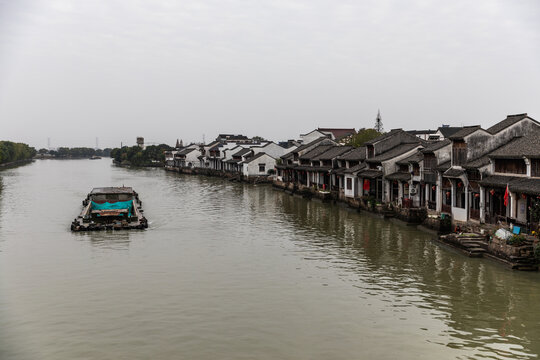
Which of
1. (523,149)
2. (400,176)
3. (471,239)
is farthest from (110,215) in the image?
(523,149)

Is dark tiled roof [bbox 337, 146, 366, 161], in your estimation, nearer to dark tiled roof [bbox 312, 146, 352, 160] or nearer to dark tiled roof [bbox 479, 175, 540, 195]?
dark tiled roof [bbox 312, 146, 352, 160]

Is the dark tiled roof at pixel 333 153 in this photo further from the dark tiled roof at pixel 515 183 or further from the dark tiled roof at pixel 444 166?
the dark tiled roof at pixel 515 183

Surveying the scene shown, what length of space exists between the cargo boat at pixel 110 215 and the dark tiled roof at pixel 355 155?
24.3 metres

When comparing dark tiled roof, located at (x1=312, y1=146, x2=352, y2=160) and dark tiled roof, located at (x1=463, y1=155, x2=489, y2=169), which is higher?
dark tiled roof, located at (x1=312, y1=146, x2=352, y2=160)

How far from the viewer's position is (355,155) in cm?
5847

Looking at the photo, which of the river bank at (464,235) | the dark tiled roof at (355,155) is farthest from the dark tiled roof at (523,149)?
the dark tiled roof at (355,155)

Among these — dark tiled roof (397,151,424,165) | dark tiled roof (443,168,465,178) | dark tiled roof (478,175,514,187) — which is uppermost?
dark tiled roof (397,151,424,165)

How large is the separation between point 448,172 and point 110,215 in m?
25.8

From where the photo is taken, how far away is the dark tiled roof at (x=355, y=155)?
5622 centimetres

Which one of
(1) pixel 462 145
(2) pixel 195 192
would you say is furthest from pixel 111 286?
(2) pixel 195 192

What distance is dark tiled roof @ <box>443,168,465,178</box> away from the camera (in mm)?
34316

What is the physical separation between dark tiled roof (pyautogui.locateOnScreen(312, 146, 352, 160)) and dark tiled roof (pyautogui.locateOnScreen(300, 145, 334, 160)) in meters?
1.82

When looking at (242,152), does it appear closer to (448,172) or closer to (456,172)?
(448,172)

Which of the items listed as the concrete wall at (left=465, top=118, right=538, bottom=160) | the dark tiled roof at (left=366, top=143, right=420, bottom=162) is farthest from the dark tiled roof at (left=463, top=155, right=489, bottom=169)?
the dark tiled roof at (left=366, top=143, right=420, bottom=162)
